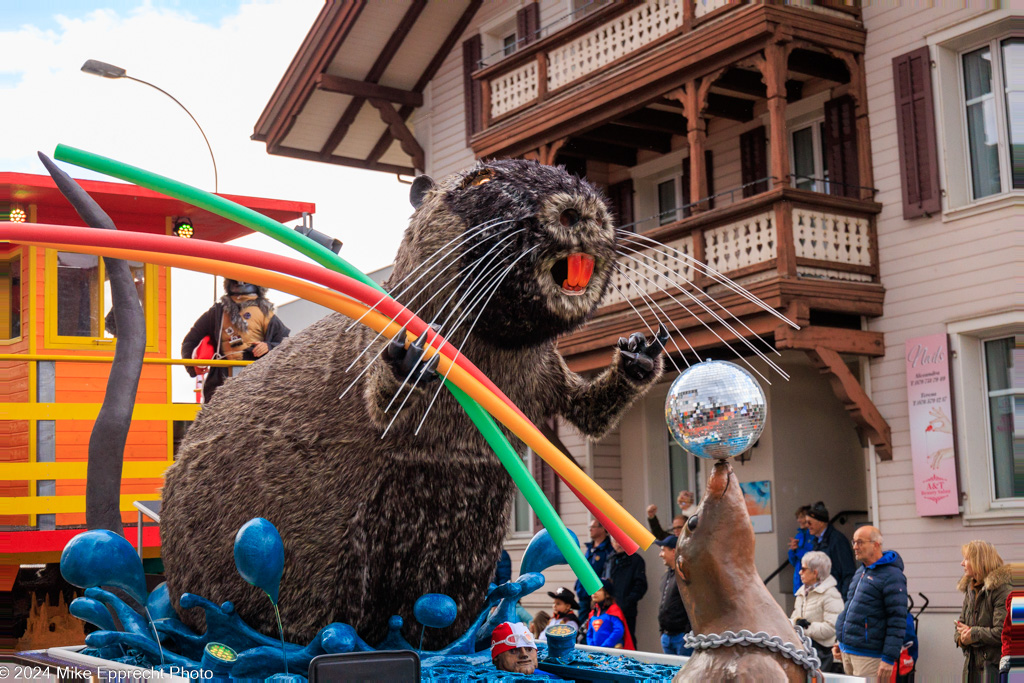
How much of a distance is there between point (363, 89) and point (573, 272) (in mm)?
13297

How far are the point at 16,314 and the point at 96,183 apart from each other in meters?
0.89

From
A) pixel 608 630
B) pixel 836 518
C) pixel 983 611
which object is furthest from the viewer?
pixel 836 518

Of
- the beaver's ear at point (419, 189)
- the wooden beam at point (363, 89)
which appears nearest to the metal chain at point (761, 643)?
the beaver's ear at point (419, 189)

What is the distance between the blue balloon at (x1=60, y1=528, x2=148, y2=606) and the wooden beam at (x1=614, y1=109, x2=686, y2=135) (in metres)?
10.3

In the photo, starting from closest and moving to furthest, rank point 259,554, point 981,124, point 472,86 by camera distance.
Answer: point 259,554, point 981,124, point 472,86

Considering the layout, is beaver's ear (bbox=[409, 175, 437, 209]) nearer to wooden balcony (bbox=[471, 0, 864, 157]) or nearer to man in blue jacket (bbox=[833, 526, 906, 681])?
man in blue jacket (bbox=[833, 526, 906, 681])

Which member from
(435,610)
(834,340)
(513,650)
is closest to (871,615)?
(834,340)

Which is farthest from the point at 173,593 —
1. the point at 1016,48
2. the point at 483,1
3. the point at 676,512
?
the point at 483,1

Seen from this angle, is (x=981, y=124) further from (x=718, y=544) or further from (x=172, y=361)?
(x=718, y=544)

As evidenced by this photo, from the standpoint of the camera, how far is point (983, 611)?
6.75m

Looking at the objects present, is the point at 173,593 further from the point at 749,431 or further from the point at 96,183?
the point at 96,183

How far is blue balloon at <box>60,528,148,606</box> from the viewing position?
3246mm

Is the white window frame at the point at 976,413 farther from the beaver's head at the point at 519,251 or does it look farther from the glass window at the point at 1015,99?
the beaver's head at the point at 519,251

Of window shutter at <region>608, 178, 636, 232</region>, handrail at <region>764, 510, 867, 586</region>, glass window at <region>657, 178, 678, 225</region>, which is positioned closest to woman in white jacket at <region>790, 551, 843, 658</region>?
handrail at <region>764, 510, 867, 586</region>
